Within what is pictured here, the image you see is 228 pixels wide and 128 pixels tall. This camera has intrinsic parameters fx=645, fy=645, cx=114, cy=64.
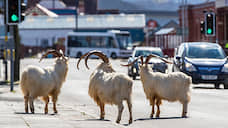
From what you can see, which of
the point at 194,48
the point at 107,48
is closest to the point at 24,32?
the point at 107,48

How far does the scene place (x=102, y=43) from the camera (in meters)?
76.1

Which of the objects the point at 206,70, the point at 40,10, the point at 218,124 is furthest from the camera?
the point at 40,10

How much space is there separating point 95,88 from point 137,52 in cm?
2086

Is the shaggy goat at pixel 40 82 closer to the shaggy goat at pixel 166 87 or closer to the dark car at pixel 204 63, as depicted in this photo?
the shaggy goat at pixel 166 87

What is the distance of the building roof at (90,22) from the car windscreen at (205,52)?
7739 cm

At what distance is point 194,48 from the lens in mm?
27469

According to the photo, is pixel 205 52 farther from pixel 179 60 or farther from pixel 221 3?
pixel 221 3

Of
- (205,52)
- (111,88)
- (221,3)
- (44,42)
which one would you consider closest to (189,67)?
(205,52)

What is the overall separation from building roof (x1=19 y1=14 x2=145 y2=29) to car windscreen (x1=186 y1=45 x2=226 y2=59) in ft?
254

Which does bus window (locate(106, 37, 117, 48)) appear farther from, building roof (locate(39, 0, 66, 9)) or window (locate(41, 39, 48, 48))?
building roof (locate(39, 0, 66, 9))

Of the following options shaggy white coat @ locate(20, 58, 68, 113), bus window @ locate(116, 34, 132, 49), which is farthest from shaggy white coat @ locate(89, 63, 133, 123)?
bus window @ locate(116, 34, 132, 49)

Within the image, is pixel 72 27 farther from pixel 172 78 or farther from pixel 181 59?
pixel 172 78

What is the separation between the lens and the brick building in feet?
226

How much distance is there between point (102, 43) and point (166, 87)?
60.7 m
